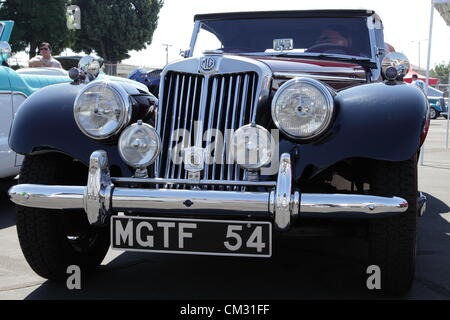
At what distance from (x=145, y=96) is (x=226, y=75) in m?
0.52

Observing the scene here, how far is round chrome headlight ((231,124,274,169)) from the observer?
9.19ft

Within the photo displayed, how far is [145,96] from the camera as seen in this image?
334 cm

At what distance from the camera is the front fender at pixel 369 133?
2.73 meters

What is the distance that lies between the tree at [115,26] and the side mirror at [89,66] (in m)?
38.4

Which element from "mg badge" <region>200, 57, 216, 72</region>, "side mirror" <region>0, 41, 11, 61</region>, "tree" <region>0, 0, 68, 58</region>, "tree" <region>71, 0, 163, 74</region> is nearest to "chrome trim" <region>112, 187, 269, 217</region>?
"mg badge" <region>200, 57, 216, 72</region>

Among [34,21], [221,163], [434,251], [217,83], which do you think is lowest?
[434,251]

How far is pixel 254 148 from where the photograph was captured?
2.81m

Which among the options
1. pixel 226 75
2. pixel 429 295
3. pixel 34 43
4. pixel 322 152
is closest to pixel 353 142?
pixel 322 152

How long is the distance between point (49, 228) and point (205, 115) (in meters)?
0.97

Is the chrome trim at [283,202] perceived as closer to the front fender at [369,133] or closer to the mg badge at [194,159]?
the front fender at [369,133]

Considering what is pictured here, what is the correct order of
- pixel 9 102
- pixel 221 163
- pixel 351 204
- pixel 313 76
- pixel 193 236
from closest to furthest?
1. pixel 351 204
2. pixel 193 236
3. pixel 221 163
4. pixel 313 76
5. pixel 9 102

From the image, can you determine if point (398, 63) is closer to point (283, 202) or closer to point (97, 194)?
point (283, 202)

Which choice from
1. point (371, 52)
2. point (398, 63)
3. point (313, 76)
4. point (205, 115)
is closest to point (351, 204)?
point (205, 115)
